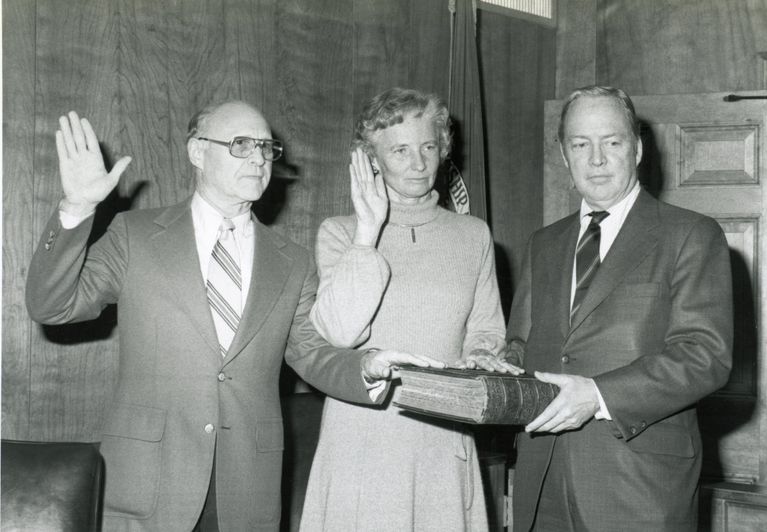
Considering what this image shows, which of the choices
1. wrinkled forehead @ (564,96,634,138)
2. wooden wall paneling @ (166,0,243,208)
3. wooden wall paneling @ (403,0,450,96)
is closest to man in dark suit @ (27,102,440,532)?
wrinkled forehead @ (564,96,634,138)

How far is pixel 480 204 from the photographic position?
456cm

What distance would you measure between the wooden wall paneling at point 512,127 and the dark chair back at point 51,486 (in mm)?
3487

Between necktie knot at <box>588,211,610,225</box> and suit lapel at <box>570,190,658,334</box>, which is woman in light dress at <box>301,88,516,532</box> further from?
necktie knot at <box>588,211,610,225</box>

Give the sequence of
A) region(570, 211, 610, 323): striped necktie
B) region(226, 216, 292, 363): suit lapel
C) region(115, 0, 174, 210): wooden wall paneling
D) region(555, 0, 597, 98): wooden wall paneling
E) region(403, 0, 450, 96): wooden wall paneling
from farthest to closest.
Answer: region(555, 0, 597, 98): wooden wall paneling
region(403, 0, 450, 96): wooden wall paneling
region(115, 0, 174, 210): wooden wall paneling
region(226, 216, 292, 363): suit lapel
region(570, 211, 610, 323): striped necktie

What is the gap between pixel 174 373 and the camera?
8.29 ft

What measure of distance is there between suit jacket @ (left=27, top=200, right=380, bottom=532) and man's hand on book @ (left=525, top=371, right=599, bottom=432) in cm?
57

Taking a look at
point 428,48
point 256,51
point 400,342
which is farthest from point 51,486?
point 428,48

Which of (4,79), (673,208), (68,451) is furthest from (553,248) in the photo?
(4,79)

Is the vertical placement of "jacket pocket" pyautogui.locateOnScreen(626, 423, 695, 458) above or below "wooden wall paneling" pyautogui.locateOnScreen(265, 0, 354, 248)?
below

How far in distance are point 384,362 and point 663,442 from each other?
2.67ft

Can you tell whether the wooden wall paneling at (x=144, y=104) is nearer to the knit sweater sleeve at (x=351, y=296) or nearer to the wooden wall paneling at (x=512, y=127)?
the knit sweater sleeve at (x=351, y=296)

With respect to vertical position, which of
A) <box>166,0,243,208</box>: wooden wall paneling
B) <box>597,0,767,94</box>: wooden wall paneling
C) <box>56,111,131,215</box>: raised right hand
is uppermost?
<box>597,0,767,94</box>: wooden wall paneling

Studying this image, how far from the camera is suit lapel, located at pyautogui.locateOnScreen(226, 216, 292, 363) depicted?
2611 millimetres

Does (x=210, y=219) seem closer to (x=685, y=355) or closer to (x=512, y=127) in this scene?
(x=685, y=355)
